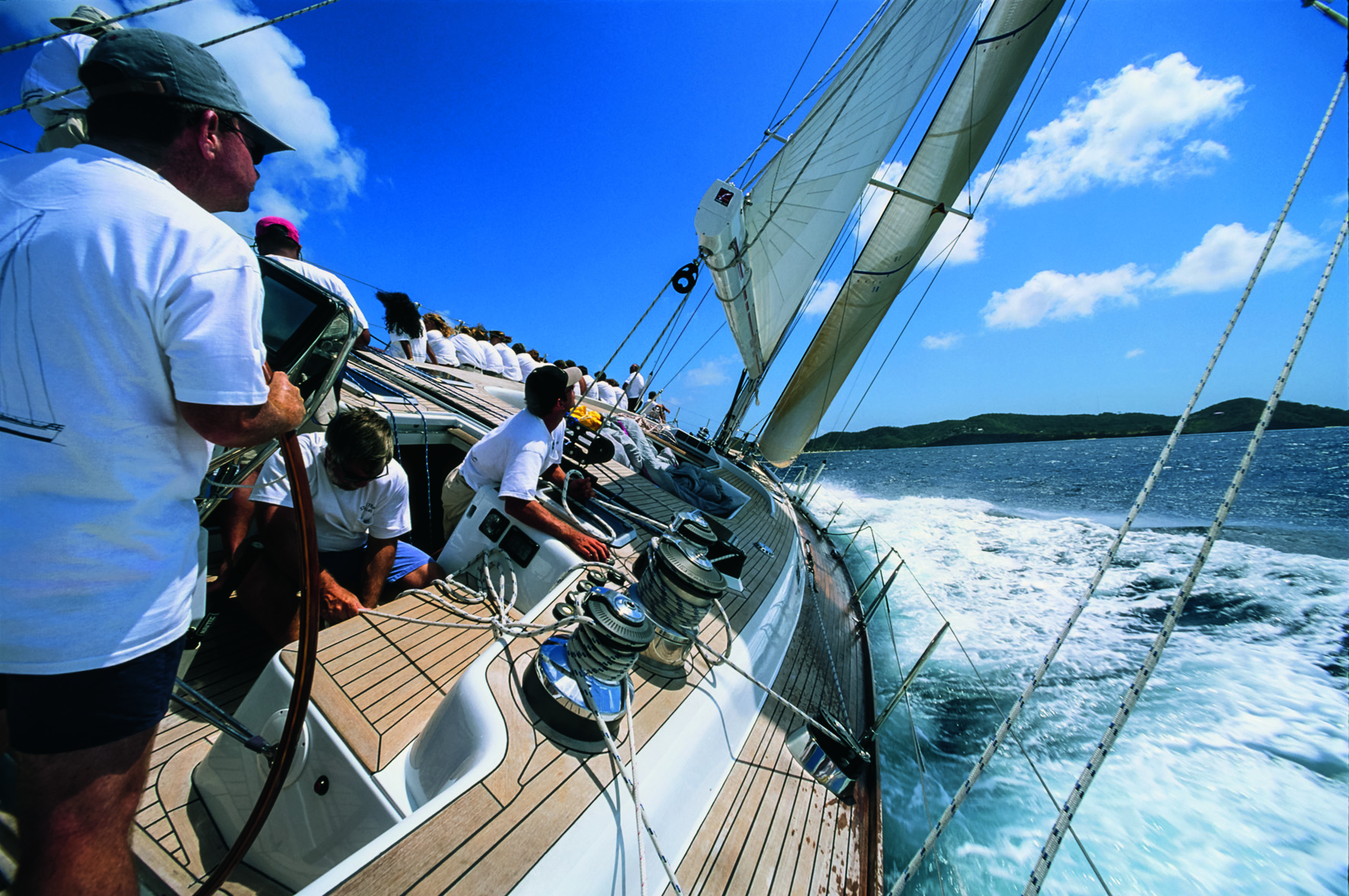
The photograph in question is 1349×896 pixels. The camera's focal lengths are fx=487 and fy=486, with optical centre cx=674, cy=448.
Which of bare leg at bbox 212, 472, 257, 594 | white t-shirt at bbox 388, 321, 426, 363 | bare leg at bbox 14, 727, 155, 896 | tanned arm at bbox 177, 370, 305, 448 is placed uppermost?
white t-shirt at bbox 388, 321, 426, 363

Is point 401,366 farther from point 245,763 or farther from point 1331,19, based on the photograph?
point 1331,19

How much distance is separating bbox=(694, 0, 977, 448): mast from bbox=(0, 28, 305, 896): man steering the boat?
20.5 ft

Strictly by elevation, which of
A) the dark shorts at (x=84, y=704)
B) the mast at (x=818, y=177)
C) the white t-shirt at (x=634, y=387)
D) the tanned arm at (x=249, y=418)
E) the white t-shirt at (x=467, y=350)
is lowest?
the dark shorts at (x=84, y=704)

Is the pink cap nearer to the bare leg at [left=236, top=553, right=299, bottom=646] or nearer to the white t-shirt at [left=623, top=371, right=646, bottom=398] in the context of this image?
the bare leg at [left=236, top=553, right=299, bottom=646]

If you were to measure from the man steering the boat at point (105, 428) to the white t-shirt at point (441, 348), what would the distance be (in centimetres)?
766

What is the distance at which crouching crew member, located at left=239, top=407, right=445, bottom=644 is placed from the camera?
77.0 inches

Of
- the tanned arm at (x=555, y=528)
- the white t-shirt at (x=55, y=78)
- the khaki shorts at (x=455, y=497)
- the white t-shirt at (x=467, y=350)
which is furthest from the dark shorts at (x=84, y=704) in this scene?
the white t-shirt at (x=467, y=350)

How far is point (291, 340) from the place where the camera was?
121cm

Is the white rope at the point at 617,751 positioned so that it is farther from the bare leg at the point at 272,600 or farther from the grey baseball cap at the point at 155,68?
the grey baseball cap at the point at 155,68

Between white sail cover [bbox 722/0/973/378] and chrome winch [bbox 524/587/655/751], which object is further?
white sail cover [bbox 722/0/973/378]

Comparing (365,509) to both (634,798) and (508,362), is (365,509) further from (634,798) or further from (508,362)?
(508,362)

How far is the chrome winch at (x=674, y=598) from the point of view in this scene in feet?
5.76

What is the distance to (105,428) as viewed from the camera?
2.38 ft

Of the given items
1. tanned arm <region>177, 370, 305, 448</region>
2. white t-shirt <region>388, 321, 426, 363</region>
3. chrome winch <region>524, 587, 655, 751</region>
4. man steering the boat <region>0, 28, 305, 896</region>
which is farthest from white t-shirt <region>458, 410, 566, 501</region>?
white t-shirt <region>388, 321, 426, 363</region>
